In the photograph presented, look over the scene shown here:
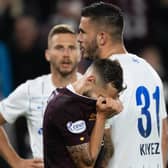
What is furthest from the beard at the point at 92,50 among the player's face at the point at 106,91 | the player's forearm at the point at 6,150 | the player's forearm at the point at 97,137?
the player's forearm at the point at 6,150

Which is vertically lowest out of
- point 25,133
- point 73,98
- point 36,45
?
point 25,133

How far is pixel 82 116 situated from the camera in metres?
6.59

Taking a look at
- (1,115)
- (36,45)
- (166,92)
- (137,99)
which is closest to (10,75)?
(36,45)

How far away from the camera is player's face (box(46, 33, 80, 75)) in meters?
8.26

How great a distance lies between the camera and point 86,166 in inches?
260

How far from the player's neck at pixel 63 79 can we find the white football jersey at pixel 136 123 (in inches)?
50.0

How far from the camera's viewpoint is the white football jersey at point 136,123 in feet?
22.8

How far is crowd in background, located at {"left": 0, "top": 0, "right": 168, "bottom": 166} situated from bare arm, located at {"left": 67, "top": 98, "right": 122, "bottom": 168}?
418cm

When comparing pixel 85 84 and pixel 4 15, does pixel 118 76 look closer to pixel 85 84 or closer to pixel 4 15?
pixel 85 84

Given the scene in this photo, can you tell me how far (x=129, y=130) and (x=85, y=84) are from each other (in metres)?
0.53

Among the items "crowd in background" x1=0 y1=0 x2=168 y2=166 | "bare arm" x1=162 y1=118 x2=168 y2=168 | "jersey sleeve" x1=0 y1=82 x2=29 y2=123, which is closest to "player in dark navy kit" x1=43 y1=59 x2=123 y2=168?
"bare arm" x1=162 y1=118 x2=168 y2=168

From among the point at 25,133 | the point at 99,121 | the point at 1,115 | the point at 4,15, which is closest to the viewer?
the point at 99,121

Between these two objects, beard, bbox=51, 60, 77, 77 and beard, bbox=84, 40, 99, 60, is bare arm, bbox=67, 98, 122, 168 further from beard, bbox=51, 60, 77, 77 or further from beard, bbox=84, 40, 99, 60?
beard, bbox=51, 60, 77, 77

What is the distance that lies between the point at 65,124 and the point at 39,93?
1807 mm
